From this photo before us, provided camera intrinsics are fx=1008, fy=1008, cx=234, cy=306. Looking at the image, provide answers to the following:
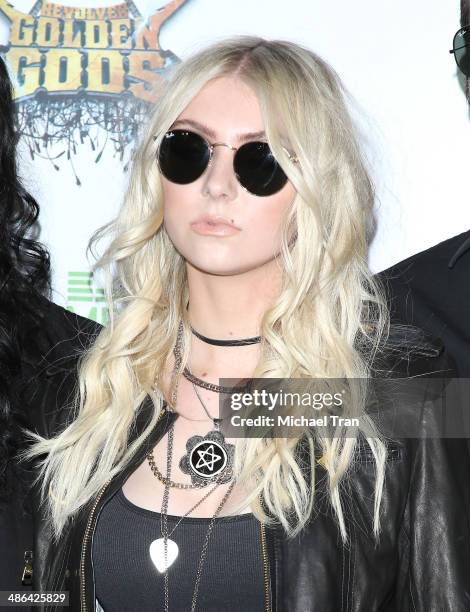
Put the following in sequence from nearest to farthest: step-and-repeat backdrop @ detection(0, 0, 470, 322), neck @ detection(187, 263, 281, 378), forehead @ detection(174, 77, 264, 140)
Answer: forehead @ detection(174, 77, 264, 140), neck @ detection(187, 263, 281, 378), step-and-repeat backdrop @ detection(0, 0, 470, 322)

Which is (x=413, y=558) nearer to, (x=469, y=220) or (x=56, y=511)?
(x=56, y=511)

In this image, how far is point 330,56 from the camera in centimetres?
362

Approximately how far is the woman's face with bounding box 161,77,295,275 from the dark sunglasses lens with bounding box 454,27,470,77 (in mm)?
794

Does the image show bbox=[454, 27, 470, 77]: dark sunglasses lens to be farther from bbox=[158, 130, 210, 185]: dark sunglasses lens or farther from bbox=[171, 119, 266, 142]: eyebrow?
bbox=[158, 130, 210, 185]: dark sunglasses lens

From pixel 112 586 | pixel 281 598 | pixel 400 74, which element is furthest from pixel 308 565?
pixel 400 74

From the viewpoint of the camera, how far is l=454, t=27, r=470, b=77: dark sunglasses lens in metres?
3.24

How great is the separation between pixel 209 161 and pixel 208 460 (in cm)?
84

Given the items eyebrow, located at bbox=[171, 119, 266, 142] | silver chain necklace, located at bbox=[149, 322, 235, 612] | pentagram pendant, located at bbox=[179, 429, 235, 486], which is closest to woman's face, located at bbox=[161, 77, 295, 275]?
eyebrow, located at bbox=[171, 119, 266, 142]

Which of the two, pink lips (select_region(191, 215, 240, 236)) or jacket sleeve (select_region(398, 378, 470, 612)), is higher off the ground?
pink lips (select_region(191, 215, 240, 236))

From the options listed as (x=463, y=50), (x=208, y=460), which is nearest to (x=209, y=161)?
(x=208, y=460)

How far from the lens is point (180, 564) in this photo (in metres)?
2.66

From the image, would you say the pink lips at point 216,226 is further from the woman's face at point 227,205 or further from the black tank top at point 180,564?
the black tank top at point 180,564

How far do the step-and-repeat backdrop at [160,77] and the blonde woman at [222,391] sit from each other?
0.54 meters

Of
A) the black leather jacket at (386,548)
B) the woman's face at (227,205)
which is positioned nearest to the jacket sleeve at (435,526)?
the black leather jacket at (386,548)
